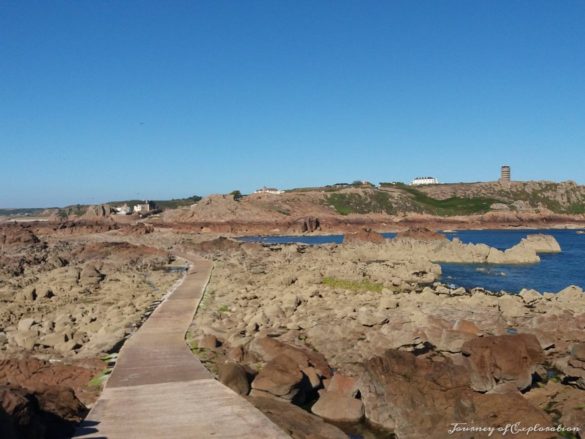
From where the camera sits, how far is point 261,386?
12.3 metres

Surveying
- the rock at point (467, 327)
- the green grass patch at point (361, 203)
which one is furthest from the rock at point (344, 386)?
the green grass patch at point (361, 203)

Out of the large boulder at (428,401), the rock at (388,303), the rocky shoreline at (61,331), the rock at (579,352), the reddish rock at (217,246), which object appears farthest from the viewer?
the reddish rock at (217,246)

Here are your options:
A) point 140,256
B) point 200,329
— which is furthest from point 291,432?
point 140,256

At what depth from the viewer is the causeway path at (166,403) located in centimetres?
918

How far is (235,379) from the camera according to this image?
485 inches

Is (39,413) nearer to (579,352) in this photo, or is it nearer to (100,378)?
(100,378)

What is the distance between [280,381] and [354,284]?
16973mm

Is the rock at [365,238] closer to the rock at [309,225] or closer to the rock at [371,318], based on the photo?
the rock at [309,225]

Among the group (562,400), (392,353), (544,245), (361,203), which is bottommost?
(562,400)

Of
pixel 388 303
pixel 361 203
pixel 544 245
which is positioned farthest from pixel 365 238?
pixel 361 203

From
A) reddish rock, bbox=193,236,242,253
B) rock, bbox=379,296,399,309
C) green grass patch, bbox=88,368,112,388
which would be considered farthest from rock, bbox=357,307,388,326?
reddish rock, bbox=193,236,242,253

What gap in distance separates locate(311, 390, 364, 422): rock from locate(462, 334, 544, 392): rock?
3.34 meters

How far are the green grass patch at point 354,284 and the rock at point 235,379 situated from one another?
15.3 m

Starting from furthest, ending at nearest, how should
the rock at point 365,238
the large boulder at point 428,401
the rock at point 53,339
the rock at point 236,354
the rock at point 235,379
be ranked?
the rock at point 365,238
the rock at point 53,339
the rock at point 236,354
the rock at point 235,379
the large boulder at point 428,401
